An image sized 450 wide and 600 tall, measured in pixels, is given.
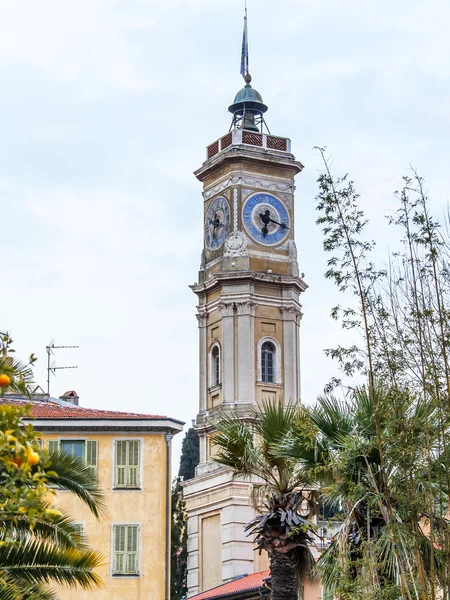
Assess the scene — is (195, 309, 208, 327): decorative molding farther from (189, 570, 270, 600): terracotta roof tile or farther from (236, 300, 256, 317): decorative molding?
(189, 570, 270, 600): terracotta roof tile

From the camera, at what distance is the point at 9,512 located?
9875mm

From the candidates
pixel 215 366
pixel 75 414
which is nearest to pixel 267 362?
pixel 215 366

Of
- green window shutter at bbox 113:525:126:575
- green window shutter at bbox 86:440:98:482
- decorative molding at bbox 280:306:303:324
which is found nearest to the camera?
green window shutter at bbox 113:525:126:575

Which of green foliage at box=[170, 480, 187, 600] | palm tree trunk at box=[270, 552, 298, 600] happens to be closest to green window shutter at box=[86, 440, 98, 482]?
palm tree trunk at box=[270, 552, 298, 600]

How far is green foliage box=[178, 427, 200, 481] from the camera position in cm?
7556

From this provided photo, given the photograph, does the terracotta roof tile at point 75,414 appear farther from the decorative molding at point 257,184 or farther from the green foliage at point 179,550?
the green foliage at point 179,550

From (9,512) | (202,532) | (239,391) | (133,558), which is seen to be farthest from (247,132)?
(9,512)

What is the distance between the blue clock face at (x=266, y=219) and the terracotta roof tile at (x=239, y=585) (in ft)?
51.1

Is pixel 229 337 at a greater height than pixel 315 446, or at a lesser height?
greater

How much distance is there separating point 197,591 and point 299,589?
35.7 meters

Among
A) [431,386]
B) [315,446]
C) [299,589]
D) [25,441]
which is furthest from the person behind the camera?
[299,589]

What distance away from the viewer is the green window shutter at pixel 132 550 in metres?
35.1

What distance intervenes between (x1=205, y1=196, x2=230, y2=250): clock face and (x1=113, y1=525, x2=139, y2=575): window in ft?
90.8

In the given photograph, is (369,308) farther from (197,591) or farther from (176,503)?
(176,503)
